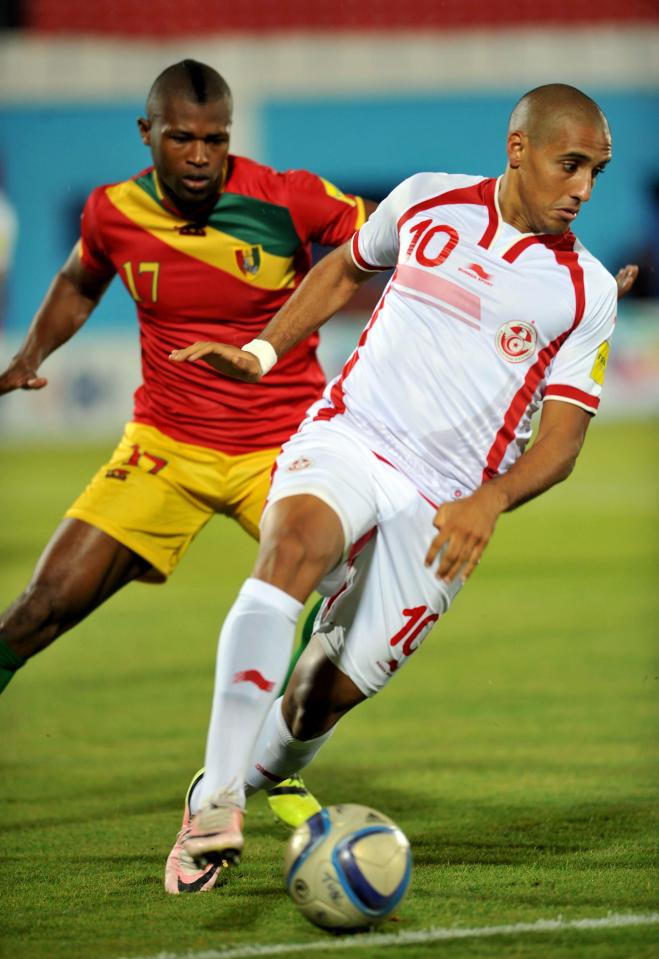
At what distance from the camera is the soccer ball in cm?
411

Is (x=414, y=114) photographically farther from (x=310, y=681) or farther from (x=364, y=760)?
(x=310, y=681)

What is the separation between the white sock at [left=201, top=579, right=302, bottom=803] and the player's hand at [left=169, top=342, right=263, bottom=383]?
687mm

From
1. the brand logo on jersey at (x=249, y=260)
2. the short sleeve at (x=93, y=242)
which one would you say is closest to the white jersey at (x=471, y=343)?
the brand logo on jersey at (x=249, y=260)

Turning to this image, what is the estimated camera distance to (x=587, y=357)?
4641 mm

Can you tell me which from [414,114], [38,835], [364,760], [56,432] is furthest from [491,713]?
[414,114]

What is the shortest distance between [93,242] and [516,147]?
6.40 feet

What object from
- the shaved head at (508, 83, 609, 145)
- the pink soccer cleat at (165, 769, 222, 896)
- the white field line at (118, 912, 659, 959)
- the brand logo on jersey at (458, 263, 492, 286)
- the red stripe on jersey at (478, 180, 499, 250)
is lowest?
the pink soccer cleat at (165, 769, 222, 896)

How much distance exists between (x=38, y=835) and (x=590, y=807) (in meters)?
1.99

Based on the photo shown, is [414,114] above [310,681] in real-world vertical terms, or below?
below

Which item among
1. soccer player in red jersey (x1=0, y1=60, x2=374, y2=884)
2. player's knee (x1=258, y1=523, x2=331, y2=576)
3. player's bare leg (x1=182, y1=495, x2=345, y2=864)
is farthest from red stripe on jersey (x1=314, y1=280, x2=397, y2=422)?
soccer player in red jersey (x1=0, y1=60, x2=374, y2=884)

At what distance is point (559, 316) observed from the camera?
465cm

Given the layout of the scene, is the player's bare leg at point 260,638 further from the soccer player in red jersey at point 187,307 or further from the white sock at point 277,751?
the soccer player in red jersey at point 187,307

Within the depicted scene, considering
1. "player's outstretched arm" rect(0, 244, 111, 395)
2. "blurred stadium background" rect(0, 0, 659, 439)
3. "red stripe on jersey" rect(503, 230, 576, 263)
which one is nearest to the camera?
"red stripe on jersey" rect(503, 230, 576, 263)

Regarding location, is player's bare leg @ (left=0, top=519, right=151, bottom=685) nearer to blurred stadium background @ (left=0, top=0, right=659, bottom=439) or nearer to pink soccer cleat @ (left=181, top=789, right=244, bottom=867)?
pink soccer cleat @ (left=181, top=789, right=244, bottom=867)
